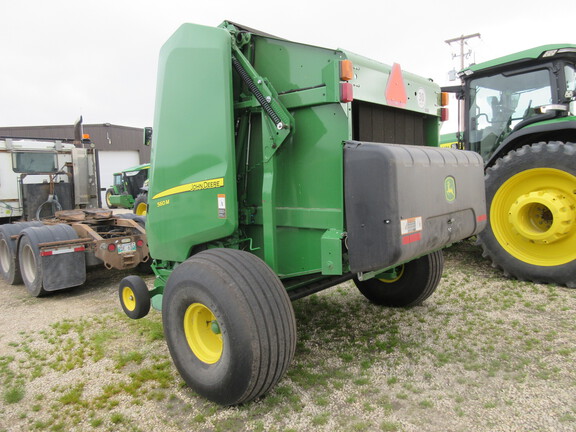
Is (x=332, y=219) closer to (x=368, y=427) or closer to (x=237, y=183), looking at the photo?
(x=237, y=183)

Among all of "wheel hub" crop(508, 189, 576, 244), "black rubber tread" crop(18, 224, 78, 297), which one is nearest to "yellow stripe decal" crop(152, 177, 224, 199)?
"black rubber tread" crop(18, 224, 78, 297)

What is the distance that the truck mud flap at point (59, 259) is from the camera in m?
5.20

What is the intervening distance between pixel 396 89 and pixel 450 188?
82 cm

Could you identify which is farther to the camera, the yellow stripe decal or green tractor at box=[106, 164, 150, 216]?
green tractor at box=[106, 164, 150, 216]

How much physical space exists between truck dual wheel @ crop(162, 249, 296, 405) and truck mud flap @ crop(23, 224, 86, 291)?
307 centimetres

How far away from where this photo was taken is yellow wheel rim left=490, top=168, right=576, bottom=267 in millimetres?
4946

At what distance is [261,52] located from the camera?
3037mm

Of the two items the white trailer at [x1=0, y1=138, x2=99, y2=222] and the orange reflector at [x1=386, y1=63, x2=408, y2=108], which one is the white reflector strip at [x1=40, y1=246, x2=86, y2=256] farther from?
the orange reflector at [x1=386, y1=63, x2=408, y2=108]

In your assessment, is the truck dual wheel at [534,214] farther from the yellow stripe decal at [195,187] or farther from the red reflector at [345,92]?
the yellow stripe decal at [195,187]

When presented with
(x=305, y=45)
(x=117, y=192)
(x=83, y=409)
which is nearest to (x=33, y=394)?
(x=83, y=409)

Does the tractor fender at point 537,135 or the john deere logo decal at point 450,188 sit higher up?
the tractor fender at point 537,135

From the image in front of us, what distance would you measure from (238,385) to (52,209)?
629 centimetres

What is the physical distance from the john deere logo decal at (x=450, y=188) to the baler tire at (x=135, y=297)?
252 centimetres

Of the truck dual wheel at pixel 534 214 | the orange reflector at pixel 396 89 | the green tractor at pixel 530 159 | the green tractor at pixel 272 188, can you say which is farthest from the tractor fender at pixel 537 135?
the orange reflector at pixel 396 89
